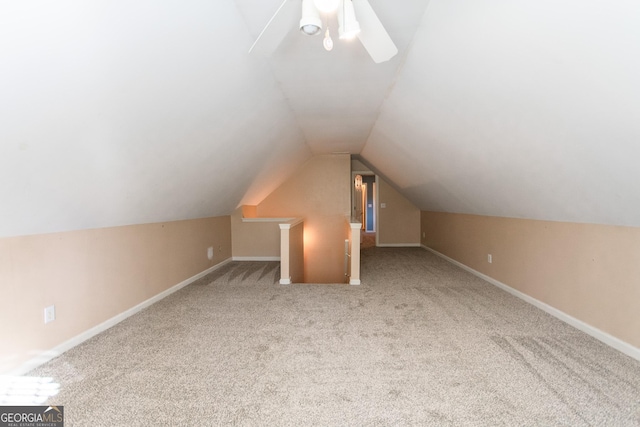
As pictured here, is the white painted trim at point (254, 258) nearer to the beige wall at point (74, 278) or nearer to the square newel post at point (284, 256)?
the square newel post at point (284, 256)

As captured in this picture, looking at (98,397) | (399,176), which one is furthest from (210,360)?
(399,176)

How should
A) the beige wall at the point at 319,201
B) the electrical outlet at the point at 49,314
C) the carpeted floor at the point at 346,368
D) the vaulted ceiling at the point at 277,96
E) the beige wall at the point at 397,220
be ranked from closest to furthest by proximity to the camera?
the vaulted ceiling at the point at 277,96 < the carpeted floor at the point at 346,368 < the electrical outlet at the point at 49,314 < the beige wall at the point at 319,201 < the beige wall at the point at 397,220

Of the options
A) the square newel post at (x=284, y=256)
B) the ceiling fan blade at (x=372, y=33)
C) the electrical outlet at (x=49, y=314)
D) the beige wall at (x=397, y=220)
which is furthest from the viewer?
the beige wall at (x=397, y=220)

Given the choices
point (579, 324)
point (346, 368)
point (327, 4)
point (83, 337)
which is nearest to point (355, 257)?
point (346, 368)

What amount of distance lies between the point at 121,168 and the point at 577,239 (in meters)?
3.79

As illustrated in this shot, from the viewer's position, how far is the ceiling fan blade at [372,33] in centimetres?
157

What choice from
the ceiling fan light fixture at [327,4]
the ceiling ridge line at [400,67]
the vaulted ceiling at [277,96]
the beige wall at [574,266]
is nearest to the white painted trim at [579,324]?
the beige wall at [574,266]

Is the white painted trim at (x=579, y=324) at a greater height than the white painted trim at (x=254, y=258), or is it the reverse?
the white painted trim at (x=254, y=258)

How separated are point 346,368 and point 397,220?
→ 615 cm

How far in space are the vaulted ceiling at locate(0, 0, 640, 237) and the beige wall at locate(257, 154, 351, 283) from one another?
10.8 feet

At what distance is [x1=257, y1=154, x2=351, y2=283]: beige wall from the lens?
22.7ft

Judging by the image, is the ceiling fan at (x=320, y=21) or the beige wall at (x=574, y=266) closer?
the ceiling fan at (x=320, y=21)

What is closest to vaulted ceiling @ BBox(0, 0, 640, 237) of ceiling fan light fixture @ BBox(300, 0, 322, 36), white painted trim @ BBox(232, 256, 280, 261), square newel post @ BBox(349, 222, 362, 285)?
ceiling fan light fixture @ BBox(300, 0, 322, 36)

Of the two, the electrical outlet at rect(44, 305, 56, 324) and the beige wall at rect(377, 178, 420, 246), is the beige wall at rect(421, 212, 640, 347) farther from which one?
the electrical outlet at rect(44, 305, 56, 324)
